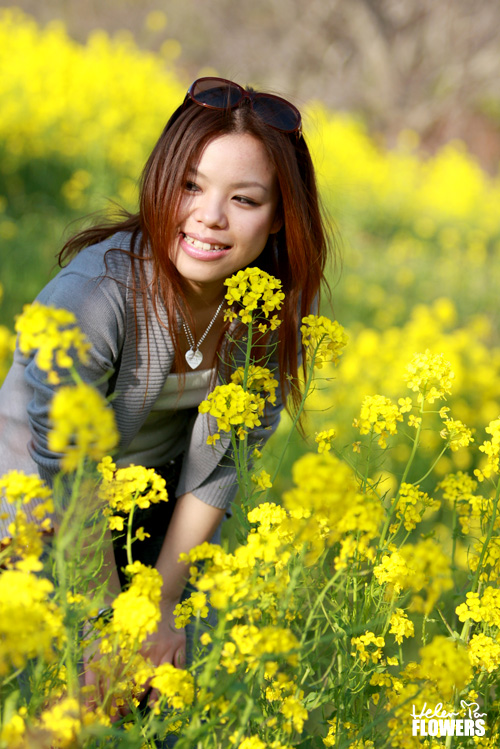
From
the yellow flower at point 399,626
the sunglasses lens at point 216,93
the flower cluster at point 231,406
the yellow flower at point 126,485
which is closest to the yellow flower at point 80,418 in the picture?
the yellow flower at point 126,485

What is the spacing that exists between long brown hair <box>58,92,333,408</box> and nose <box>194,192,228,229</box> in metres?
0.06

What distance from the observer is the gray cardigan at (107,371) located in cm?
166

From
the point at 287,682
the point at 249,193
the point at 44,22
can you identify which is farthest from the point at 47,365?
the point at 44,22

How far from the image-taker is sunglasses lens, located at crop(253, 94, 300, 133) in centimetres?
181

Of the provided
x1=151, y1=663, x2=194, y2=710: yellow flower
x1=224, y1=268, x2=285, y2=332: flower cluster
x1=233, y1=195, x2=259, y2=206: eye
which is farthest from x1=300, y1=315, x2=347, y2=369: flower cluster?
x1=151, y1=663, x2=194, y2=710: yellow flower

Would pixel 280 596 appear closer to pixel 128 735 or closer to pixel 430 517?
pixel 128 735

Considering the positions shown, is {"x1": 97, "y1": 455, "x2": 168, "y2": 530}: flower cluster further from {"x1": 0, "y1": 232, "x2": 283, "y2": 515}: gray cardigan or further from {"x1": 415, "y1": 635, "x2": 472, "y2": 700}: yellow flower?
{"x1": 415, "y1": 635, "x2": 472, "y2": 700}: yellow flower

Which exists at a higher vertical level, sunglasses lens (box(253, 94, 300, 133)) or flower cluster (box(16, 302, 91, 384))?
sunglasses lens (box(253, 94, 300, 133))

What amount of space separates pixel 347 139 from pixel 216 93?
8.24 metres

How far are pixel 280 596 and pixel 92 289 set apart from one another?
0.86 meters

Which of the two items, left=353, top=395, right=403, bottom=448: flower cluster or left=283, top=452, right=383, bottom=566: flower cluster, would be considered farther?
left=353, top=395, right=403, bottom=448: flower cluster

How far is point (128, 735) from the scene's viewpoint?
103cm

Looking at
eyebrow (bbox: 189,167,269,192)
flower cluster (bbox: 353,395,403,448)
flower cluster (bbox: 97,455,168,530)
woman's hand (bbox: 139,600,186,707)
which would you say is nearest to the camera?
flower cluster (bbox: 97,455,168,530)

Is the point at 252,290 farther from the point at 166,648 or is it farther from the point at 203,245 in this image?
the point at 166,648
